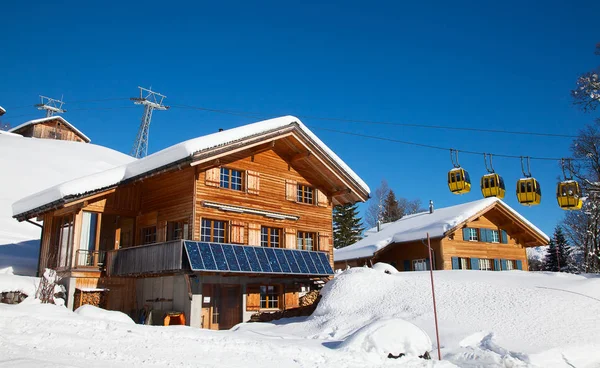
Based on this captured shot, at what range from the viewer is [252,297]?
2361cm

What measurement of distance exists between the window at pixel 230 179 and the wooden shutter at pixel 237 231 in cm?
174

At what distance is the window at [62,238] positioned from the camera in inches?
916

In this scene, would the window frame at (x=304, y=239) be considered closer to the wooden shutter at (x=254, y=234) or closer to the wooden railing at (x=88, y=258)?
the wooden shutter at (x=254, y=234)

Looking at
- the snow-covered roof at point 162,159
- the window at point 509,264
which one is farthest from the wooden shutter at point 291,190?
the window at point 509,264

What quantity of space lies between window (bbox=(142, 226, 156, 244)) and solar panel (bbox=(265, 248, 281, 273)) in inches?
220

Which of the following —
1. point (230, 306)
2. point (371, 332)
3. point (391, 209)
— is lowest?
point (371, 332)

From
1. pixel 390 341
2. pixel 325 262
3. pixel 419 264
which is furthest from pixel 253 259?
pixel 419 264

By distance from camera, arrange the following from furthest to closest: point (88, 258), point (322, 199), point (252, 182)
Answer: point (322, 199) → point (252, 182) → point (88, 258)

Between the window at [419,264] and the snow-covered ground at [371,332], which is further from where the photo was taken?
the window at [419,264]

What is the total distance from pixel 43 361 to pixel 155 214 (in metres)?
15.3

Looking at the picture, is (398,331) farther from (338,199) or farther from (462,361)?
(338,199)

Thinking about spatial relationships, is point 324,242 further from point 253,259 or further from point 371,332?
point 371,332

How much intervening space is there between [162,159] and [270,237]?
21.1 ft

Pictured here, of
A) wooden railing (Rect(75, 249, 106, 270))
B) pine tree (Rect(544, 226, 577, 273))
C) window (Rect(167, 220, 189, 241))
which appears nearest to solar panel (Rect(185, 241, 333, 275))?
window (Rect(167, 220, 189, 241))
